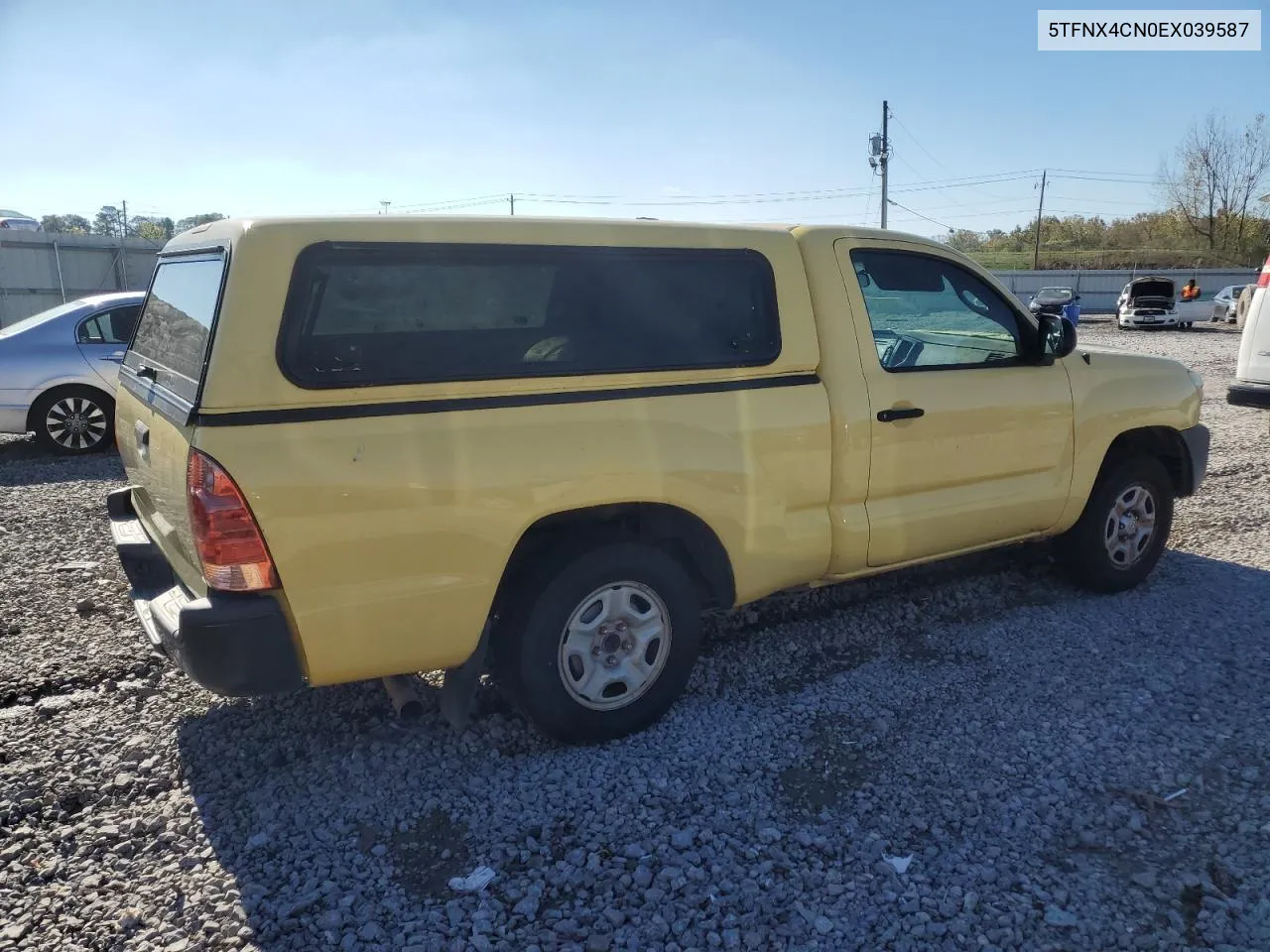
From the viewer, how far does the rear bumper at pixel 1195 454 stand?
5.27 metres

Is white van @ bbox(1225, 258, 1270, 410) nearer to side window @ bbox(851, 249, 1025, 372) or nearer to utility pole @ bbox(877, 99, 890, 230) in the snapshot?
side window @ bbox(851, 249, 1025, 372)

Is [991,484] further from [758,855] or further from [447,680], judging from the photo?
[447,680]

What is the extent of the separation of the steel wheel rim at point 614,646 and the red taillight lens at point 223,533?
110 centimetres

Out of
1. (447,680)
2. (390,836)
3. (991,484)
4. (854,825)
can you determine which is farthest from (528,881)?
(991,484)

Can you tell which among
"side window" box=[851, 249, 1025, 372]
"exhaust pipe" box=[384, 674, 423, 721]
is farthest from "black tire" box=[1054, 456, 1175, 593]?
"exhaust pipe" box=[384, 674, 423, 721]

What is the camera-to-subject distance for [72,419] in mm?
8977

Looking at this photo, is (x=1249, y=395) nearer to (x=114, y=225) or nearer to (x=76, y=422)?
(x=76, y=422)

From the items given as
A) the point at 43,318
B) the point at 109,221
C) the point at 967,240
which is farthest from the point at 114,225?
the point at 967,240

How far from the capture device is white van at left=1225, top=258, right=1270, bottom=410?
8.15 m

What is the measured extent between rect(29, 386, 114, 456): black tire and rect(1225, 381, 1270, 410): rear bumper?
1071 centimetres

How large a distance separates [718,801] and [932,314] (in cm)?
256

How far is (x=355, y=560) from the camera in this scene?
2.92 m

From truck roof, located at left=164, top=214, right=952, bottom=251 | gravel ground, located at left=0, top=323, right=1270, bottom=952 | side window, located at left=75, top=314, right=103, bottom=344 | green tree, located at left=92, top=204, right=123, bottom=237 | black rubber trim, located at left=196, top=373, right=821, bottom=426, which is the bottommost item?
gravel ground, located at left=0, top=323, right=1270, bottom=952

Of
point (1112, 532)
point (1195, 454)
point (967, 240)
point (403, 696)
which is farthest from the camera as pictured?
point (967, 240)
